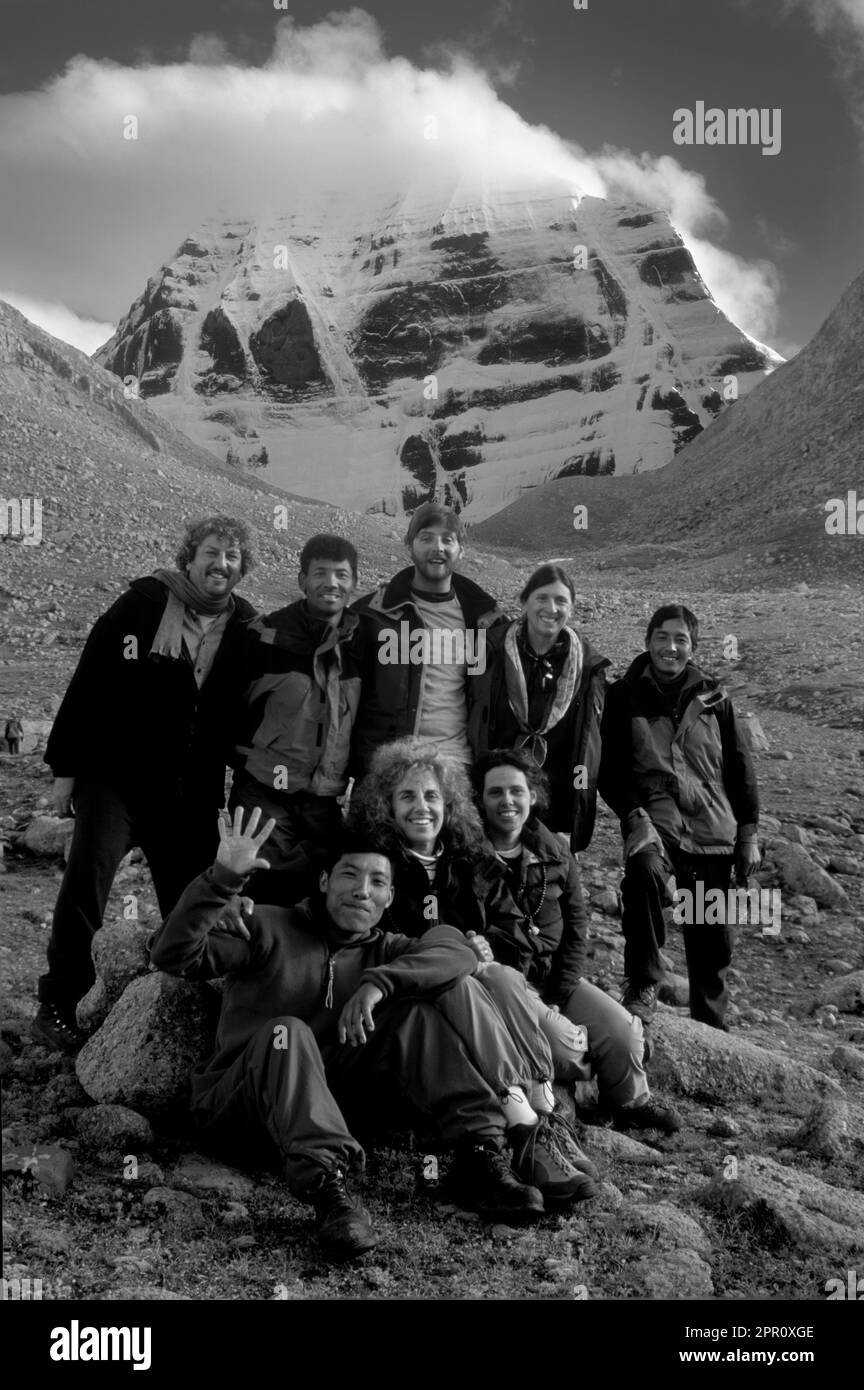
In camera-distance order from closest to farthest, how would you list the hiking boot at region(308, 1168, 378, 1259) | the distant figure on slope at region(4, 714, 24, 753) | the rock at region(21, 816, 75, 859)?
1. the hiking boot at region(308, 1168, 378, 1259)
2. the rock at region(21, 816, 75, 859)
3. the distant figure on slope at region(4, 714, 24, 753)

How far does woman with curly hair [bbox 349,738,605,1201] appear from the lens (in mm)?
4527

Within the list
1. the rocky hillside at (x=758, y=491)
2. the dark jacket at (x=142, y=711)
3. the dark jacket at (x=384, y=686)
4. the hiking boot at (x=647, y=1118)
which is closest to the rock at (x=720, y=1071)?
the hiking boot at (x=647, y=1118)

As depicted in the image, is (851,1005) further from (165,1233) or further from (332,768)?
(165,1233)

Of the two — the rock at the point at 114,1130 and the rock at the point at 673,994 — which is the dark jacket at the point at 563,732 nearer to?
the rock at the point at 673,994

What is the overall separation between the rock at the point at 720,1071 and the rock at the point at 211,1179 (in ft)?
6.92

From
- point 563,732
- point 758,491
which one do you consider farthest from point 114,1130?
point 758,491

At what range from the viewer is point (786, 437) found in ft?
182

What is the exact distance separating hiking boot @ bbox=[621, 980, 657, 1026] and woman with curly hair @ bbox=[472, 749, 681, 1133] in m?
0.37

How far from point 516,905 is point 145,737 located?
1802mm

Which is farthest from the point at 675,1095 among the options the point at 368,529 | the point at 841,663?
the point at 368,529

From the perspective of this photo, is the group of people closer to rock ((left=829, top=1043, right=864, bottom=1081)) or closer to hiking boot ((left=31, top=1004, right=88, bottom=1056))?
hiking boot ((left=31, top=1004, right=88, bottom=1056))

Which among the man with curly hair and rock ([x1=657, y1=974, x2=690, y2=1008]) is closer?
the man with curly hair

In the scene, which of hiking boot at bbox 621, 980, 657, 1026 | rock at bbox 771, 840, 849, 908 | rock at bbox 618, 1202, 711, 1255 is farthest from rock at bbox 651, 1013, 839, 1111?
rock at bbox 771, 840, 849, 908

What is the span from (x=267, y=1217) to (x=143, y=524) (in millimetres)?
25701
